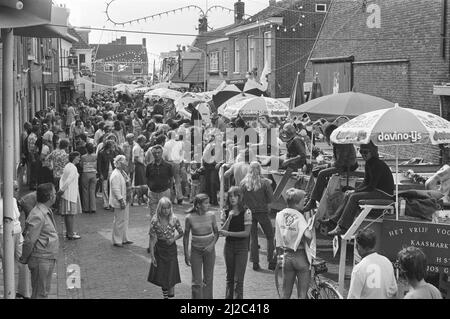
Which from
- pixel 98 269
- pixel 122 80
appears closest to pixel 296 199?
pixel 98 269

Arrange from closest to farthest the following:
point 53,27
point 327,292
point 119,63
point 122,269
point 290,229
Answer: point 53,27 < point 327,292 < point 290,229 < point 122,269 < point 119,63

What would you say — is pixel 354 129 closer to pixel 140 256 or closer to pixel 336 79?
pixel 140 256

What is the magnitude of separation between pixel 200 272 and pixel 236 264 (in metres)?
0.48

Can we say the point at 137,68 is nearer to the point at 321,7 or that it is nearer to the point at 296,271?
the point at 321,7

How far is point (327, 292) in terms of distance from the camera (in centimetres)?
741

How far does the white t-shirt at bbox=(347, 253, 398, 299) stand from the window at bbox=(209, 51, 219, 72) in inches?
1456

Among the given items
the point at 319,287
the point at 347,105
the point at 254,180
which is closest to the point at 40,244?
the point at 319,287

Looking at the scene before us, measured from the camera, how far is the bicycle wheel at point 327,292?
23.5ft

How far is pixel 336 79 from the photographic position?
81.4 feet

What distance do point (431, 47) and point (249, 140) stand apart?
5769 millimetres

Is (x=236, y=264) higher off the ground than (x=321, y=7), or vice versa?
(x=321, y=7)

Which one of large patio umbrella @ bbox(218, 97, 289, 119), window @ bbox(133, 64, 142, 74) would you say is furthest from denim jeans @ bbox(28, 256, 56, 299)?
window @ bbox(133, 64, 142, 74)

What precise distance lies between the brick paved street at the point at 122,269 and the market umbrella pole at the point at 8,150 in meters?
4.44

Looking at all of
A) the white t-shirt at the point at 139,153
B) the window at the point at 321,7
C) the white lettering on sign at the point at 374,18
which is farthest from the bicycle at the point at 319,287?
the window at the point at 321,7
